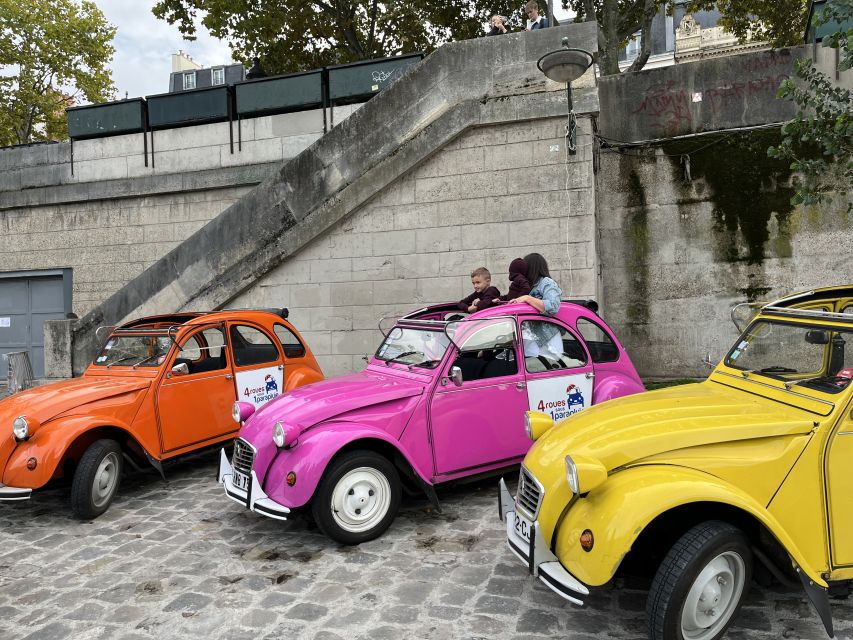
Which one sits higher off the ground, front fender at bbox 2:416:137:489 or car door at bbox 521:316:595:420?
car door at bbox 521:316:595:420

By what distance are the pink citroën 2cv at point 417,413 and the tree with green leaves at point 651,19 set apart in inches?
427

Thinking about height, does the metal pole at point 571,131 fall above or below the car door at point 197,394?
above

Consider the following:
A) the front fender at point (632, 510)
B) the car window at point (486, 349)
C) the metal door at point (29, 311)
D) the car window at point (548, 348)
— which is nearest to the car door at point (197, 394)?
the car window at point (486, 349)

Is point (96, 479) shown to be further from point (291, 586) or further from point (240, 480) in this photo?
point (291, 586)

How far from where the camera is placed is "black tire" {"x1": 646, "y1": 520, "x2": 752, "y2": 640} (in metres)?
2.70

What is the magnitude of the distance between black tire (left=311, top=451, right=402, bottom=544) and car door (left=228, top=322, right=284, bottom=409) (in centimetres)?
246

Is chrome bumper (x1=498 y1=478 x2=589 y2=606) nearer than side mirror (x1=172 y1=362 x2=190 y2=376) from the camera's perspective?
Yes

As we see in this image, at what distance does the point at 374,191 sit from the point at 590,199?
305cm

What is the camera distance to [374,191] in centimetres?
872

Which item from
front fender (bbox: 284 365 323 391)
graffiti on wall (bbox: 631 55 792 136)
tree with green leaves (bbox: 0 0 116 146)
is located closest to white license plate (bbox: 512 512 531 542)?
front fender (bbox: 284 365 323 391)

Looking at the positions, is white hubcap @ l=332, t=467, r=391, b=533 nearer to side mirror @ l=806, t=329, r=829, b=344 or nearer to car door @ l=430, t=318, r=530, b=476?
car door @ l=430, t=318, r=530, b=476

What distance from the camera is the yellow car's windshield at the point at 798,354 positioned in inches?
134

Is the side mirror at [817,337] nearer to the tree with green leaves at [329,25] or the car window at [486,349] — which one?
the car window at [486,349]

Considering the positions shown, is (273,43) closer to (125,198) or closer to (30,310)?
(125,198)
